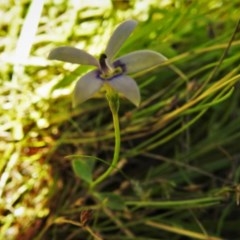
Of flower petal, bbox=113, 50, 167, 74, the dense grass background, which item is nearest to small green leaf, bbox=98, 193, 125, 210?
the dense grass background

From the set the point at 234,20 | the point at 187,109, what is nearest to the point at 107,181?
the point at 187,109

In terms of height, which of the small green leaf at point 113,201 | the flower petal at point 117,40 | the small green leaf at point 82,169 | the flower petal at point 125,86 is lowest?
the small green leaf at point 113,201

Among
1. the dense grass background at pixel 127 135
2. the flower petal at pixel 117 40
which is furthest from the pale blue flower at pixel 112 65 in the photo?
the dense grass background at pixel 127 135

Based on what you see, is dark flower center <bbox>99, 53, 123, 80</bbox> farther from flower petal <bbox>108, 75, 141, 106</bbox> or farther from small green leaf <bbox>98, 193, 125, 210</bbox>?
small green leaf <bbox>98, 193, 125, 210</bbox>

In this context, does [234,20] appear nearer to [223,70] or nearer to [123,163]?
[223,70]

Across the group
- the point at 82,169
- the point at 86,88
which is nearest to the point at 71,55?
the point at 86,88

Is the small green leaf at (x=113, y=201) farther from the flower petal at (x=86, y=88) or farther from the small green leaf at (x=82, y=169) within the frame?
the flower petal at (x=86, y=88)

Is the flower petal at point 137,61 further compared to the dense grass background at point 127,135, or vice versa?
the dense grass background at point 127,135

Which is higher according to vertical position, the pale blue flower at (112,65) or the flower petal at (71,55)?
the flower petal at (71,55)
